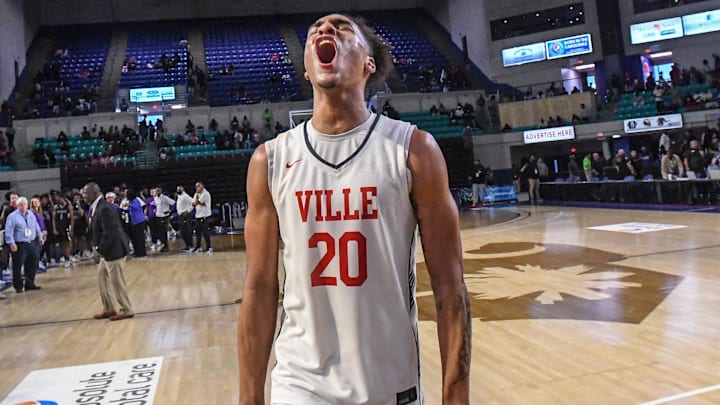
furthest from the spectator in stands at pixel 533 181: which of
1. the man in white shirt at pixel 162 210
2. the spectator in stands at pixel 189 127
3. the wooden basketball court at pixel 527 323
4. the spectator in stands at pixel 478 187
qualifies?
the spectator in stands at pixel 189 127

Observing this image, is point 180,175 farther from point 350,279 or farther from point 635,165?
point 350,279

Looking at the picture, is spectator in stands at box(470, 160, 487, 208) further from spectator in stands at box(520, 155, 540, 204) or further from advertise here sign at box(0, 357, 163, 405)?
advertise here sign at box(0, 357, 163, 405)

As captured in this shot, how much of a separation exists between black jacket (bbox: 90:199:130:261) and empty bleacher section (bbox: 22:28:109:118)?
2055 centimetres

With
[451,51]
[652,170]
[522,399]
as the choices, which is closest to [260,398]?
[522,399]

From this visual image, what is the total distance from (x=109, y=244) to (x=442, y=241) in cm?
638

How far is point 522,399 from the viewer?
12.1ft

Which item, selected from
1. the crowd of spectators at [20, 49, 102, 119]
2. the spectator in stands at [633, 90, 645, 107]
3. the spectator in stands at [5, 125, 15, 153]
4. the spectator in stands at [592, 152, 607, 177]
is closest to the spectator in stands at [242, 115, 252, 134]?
the crowd of spectators at [20, 49, 102, 119]

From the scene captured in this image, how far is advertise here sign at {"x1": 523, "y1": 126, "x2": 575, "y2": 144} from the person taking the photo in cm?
2473

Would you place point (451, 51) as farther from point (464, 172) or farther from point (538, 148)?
point (464, 172)

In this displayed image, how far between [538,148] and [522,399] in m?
26.1

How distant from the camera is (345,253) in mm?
1580

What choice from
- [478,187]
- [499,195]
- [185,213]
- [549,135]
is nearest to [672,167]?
[478,187]

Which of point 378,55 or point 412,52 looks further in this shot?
point 412,52

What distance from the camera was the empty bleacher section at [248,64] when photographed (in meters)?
28.5
